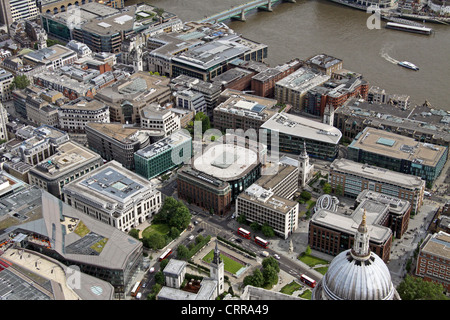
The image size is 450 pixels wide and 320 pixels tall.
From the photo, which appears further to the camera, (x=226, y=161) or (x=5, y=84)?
(x=5, y=84)

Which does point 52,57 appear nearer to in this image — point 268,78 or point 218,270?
point 268,78

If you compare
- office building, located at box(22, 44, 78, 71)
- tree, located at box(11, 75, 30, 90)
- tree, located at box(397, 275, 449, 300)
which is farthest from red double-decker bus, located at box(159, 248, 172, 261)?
office building, located at box(22, 44, 78, 71)

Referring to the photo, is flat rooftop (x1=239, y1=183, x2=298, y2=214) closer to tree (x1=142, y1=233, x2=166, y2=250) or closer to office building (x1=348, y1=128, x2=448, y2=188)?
tree (x1=142, y1=233, x2=166, y2=250)

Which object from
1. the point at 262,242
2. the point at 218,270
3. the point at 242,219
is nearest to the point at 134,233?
the point at 242,219

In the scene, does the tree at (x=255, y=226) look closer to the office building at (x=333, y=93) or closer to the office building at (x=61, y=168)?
the office building at (x=61, y=168)

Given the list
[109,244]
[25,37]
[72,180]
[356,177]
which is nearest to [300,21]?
[25,37]

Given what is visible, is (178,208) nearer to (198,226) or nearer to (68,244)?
(198,226)
